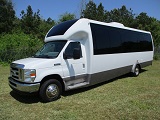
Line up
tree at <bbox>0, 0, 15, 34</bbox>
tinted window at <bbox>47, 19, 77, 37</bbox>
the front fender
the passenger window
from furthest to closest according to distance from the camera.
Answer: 1. tree at <bbox>0, 0, 15, 34</bbox>
2. tinted window at <bbox>47, 19, 77, 37</bbox>
3. the passenger window
4. the front fender

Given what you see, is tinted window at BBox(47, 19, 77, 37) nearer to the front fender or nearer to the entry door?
the entry door

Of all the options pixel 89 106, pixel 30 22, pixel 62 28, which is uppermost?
pixel 30 22

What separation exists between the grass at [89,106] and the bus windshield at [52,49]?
1.63 metres

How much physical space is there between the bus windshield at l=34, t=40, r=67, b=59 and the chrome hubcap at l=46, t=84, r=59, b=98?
3.38 feet

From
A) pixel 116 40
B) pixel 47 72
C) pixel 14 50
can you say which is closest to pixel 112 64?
pixel 116 40

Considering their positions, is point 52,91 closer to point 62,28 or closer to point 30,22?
point 62,28

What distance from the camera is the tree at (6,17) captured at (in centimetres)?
3781

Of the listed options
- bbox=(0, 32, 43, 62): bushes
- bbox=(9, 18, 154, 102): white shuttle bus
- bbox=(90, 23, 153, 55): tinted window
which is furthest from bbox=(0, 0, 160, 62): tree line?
bbox=(9, 18, 154, 102): white shuttle bus

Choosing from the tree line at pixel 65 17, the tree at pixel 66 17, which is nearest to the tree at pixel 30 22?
the tree line at pixel 65 17

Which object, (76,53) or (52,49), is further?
(52,49)

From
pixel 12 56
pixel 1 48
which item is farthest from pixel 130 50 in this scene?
pixel 1 48

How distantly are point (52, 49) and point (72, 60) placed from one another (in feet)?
2.90

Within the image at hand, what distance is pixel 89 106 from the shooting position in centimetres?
572

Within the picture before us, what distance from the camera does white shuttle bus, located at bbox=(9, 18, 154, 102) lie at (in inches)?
229
